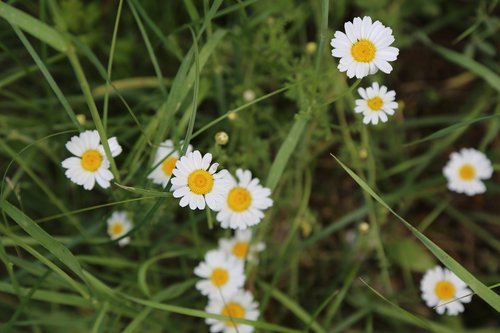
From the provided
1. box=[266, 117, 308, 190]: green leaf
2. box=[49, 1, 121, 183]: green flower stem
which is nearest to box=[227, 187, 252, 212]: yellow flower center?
box=[266, 117, 308, 190]: green leaf

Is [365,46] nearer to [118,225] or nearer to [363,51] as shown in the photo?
[363,51]

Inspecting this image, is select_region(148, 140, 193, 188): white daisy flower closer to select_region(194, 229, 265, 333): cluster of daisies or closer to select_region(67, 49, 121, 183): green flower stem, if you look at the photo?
select_region(67, 49, 121, 183): green flower stem

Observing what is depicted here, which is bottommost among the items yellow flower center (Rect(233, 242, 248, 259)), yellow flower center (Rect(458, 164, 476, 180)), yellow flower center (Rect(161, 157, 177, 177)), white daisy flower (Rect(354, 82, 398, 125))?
yellow flower center (Rect(233, 242, 248, 259))

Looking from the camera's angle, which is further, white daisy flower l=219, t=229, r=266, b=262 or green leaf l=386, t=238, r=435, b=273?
green leaf l=386, t=238, r=435, b=273

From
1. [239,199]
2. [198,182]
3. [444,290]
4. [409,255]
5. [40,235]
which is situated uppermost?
[409,255]

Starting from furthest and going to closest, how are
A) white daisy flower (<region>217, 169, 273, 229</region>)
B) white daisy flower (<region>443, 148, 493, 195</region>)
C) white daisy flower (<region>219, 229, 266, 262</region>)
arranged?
white daisy flower (<region>443, 148, 493, 195</region>) < white daisy flower (<region>219, 229, 266, 262</region>) < white daisy flower (<region>217, 169, 273, 229</region>)

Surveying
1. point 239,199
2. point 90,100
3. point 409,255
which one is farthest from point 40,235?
point 409,255
